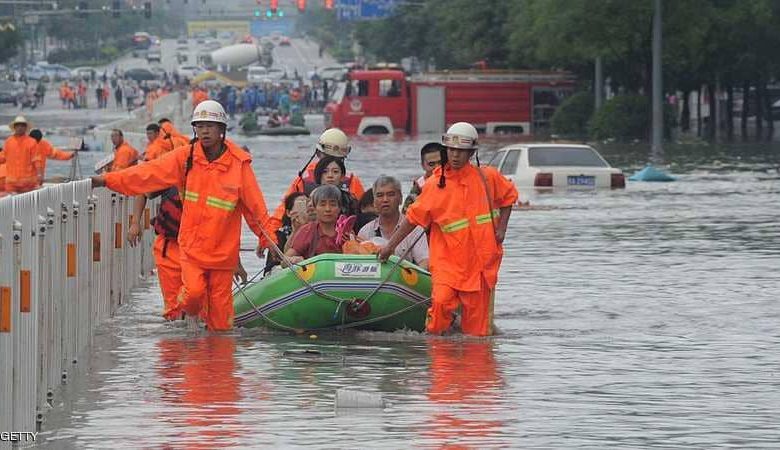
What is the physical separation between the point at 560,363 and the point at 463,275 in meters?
1.26

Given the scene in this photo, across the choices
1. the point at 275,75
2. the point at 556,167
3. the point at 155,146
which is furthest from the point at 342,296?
the point at 275,75

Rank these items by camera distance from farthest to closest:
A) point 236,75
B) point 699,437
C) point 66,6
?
point 66,6 < point 236,75 < point 699,437

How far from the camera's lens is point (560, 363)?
1444 cm

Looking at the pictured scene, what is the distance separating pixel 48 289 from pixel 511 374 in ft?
11.2

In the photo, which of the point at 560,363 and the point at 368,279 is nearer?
the point at 560,363

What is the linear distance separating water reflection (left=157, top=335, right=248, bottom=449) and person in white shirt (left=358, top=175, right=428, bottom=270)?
1.42 meters

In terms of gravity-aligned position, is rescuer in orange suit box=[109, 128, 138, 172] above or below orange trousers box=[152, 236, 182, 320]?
above

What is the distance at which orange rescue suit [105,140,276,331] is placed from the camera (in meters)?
15.2

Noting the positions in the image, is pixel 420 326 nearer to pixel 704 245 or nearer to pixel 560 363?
pixel 560 363

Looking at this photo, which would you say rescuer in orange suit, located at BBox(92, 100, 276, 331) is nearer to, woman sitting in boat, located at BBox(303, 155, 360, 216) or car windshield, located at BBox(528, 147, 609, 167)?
woman sitting in boat, located at BBox(303, 155, 360, 216)

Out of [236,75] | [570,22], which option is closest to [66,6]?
[236,75]

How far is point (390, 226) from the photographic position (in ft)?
53.9

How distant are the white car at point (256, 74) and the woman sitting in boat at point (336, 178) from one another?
130745 millimetres

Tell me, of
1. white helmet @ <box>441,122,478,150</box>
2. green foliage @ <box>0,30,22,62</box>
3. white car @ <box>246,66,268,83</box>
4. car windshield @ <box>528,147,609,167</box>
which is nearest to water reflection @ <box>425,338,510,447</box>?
white helmet @ <box>441,122,478,150</box>
